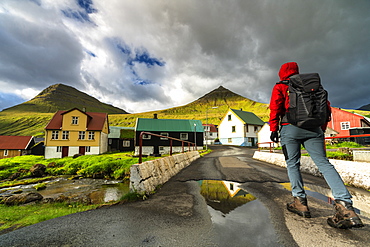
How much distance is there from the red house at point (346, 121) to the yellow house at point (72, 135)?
43.8 m

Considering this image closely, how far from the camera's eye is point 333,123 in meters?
32.8

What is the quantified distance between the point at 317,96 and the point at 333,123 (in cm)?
4033

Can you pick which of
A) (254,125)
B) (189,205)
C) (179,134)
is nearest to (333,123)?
(254,125)

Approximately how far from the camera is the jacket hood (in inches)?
119

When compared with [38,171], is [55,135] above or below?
above

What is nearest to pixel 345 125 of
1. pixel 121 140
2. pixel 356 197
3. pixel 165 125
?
pixel 165 125

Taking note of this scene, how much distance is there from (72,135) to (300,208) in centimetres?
3629

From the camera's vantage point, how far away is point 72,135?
31094 mm

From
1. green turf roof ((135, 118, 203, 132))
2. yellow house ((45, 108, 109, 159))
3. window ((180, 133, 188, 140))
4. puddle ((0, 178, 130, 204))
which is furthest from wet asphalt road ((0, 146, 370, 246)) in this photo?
yellow house ((45, 108, 109, 159))

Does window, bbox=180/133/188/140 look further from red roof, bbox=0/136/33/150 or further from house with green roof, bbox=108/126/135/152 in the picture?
red roof, bbox=0/136/33/150

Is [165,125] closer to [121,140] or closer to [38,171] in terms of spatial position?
[121,140]

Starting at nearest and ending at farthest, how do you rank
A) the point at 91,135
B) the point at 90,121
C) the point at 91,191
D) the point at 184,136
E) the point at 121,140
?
the point at 91,191
the point at 91,135
the point at 90,121
the point at 184,136
the point at 121,140

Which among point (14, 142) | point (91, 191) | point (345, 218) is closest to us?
point (345, 218)

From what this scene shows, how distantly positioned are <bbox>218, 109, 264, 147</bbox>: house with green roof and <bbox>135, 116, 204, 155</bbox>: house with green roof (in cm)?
1052
